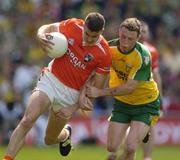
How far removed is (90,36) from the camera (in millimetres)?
11531

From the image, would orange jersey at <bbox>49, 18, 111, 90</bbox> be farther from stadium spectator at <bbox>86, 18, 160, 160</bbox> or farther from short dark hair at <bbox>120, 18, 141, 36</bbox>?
short dark hair at <bbox>120, 18, 141, 36</bbox>

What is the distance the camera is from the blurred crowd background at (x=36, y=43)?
2028cm

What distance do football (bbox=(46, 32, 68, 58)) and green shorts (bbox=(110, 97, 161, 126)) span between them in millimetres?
1531

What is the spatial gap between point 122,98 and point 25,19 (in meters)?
10.4

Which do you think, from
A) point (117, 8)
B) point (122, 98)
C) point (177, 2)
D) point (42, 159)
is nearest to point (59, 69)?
point (122, 98)

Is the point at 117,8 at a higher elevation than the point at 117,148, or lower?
lower

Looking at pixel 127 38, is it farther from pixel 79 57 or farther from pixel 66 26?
pixel 66 26

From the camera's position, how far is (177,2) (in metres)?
24.9

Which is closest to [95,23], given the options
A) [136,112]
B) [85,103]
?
[85,103]

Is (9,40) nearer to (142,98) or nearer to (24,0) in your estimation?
(24,0)

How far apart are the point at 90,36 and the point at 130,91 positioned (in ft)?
3.67

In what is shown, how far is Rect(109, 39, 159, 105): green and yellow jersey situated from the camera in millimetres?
12000

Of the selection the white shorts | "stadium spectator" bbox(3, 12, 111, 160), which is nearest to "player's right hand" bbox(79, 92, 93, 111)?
"stadium spectator" bbox(3, 12, 111, 160)

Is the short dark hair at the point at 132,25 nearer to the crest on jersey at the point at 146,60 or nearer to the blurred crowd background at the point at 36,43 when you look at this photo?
the crest on jersey at the point at 146,60
